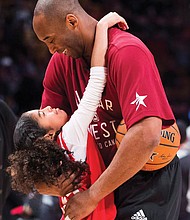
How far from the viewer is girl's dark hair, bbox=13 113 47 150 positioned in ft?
8.91

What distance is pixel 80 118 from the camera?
2699 millimetres

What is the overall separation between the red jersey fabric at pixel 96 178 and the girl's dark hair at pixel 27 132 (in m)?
0.11

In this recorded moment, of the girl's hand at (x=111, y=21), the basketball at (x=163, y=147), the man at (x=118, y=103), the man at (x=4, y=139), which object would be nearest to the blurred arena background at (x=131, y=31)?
the man at (x=4, y=139)

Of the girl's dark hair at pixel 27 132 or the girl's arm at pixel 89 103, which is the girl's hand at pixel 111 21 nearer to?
the girl's arm at pixel 89 103

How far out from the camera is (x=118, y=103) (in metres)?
2.77

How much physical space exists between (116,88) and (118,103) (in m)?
0.14

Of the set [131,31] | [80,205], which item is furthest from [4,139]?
[131,31]

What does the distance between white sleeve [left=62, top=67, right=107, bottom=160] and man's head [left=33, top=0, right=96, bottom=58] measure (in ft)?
0.50

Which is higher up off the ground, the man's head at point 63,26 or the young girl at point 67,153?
the man's head at point 63,26

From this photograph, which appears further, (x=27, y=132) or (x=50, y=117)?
(x=50, y=117)

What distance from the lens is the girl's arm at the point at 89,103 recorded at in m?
2.70

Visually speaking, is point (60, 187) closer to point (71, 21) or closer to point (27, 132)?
point (27, 132)

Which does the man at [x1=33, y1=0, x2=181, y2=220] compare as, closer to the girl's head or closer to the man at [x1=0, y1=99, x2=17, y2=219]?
the girl's head

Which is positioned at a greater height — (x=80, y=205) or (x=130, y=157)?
(x=130, y=157)
